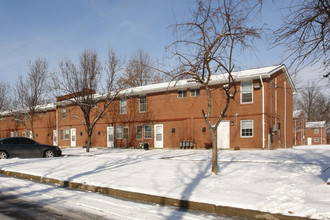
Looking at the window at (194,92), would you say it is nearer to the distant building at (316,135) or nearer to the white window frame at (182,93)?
the white window frame at (182,93)

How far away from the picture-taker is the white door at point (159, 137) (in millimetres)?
25817

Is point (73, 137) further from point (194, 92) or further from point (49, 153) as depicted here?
point (194, 92)

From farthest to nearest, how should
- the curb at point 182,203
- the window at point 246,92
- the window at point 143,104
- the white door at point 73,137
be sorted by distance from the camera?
the white door at point 73,137, the window at point 143,104, the window at point 246,92, the curb at point 182,203

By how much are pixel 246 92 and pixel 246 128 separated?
2630 millimetres

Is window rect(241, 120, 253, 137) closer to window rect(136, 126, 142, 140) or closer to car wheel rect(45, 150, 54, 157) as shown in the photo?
window rect(136, 126, 142, 140)

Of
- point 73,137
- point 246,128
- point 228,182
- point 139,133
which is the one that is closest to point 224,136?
point 246,128

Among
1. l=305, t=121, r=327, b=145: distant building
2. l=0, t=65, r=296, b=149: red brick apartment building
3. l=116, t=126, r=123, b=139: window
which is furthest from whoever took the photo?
l=305, t=121, r=327, b=145: distant building

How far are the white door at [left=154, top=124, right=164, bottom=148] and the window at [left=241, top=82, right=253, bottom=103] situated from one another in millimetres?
7926

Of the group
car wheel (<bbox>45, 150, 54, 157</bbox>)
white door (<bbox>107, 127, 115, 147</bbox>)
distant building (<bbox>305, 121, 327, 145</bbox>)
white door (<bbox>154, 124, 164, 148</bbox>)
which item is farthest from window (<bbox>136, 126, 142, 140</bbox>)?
distant building (<bbox>305, 121, 327, 145</bbox>)

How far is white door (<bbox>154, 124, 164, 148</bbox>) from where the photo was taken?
84.7ft

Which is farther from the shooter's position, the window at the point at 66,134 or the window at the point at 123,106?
the window at the point at 66,134

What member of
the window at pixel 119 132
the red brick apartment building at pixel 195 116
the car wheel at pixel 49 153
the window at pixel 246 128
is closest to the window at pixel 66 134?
the red brick apartment building at pixel 195 116

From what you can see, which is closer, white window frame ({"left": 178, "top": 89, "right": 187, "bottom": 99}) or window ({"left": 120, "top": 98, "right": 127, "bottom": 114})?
white window frame ({"left": 178, "top": 89, "right": 187, "bottom": 99})

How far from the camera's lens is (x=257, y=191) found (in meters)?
7.56
